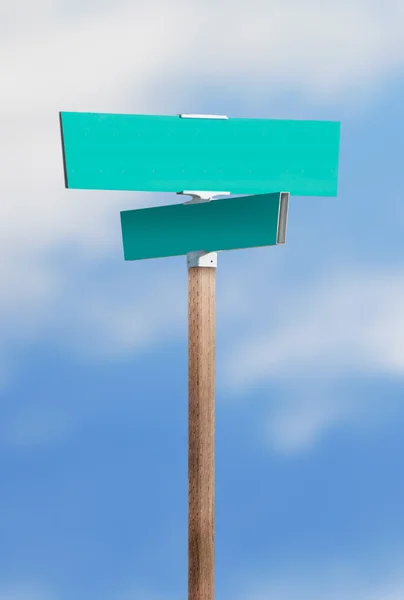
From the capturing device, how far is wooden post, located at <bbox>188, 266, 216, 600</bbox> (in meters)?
7.73

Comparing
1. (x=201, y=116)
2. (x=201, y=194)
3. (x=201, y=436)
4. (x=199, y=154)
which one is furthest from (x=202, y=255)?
(x=201, y=436)

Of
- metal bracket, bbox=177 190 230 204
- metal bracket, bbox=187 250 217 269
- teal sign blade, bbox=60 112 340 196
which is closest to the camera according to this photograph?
teal sign blade, bbox=60 112 340 196

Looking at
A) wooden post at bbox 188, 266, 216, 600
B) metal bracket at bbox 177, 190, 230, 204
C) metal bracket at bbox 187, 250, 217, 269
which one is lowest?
wooden post at bbox 188, 266, 216, 600

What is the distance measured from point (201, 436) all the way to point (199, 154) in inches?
71.6

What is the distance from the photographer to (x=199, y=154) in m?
7.52

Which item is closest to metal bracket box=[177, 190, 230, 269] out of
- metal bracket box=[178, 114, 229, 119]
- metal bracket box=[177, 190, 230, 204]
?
metal bracket box=[177, 190, 230, 204]

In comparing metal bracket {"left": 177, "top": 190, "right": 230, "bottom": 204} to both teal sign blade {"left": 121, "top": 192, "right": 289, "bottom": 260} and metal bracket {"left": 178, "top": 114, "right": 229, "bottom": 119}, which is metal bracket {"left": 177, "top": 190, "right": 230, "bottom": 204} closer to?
teal sign blade {"left": 121, "top": 192, "right": 289, "bottom": 260}

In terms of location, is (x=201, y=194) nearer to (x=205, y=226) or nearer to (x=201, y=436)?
(x=205, y=226)

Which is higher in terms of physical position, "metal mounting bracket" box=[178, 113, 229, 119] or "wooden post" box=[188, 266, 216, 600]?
"metal mounting bracket" box=[178, 113, 229, 119]

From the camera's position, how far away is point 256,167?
25.2 ft

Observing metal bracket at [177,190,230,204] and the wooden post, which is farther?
the wooden post

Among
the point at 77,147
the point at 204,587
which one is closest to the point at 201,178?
the point at 77,147

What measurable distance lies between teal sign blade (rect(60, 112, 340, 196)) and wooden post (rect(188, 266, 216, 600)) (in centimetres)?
65

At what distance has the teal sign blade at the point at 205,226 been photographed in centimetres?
730
